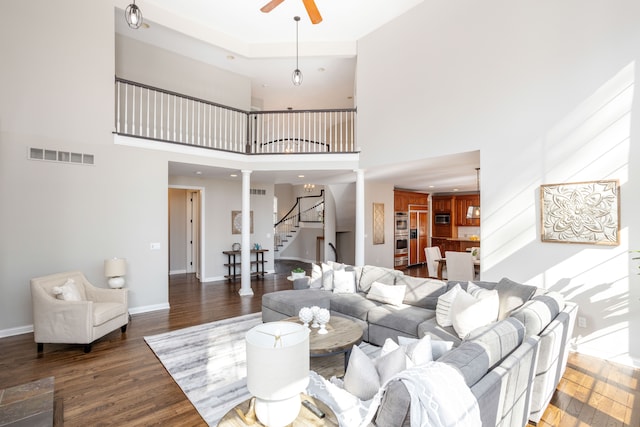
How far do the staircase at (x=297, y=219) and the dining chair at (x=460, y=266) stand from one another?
6047 millimetres

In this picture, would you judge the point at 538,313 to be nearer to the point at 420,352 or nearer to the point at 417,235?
the point at 420,352

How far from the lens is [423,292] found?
160 inches

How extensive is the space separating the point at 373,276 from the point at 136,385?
3179 millimetres

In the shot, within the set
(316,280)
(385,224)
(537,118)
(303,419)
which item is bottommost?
(316,280)

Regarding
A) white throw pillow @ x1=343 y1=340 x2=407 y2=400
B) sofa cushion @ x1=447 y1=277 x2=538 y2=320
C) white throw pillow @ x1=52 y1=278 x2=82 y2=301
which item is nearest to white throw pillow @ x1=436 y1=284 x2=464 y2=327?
sofa cushion @ x1=447 y1=277 x2=538 y2=320

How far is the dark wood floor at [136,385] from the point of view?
97.6 inches

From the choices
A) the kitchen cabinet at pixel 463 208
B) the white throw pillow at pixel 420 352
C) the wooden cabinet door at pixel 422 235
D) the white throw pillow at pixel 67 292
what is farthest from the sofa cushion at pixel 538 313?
the kitchen cabinet at pixel 463 208

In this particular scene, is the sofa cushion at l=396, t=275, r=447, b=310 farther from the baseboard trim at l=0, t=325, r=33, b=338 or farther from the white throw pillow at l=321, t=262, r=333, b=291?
the baseboard trim at l=0, t=325, r=33, b=338

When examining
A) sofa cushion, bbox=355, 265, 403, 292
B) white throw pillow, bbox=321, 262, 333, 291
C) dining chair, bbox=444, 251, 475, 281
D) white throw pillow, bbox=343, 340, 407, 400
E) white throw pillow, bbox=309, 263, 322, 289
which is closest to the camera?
white throw pillow, bbox=343, 340, 407, 400

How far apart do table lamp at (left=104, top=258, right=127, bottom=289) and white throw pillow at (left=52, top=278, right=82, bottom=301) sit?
620mm

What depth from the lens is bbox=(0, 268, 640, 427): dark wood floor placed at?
2479mm

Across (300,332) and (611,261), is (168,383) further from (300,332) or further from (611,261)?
(611,261)

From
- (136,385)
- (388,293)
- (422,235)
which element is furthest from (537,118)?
(422,235)

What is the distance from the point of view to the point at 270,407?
4.62 ft
